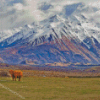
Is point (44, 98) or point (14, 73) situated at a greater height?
point (14, 73)

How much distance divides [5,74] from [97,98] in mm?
63100

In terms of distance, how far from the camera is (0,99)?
91.7ft

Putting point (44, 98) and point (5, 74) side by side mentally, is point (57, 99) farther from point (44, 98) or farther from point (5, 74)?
point (5, 74)

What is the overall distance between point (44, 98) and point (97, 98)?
234 inches

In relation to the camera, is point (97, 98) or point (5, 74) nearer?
point (97, 98)

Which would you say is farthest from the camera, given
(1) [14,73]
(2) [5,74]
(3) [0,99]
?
(2) [5,74]

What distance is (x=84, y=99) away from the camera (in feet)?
94.9

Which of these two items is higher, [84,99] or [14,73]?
[14,73]

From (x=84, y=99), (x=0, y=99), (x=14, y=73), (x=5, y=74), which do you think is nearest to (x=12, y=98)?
(x=0, y=99)

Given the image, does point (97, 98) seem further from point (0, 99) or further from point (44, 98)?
point (0, 99)

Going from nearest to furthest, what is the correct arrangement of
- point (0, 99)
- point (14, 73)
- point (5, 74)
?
point (0, 99) → point (14, 73) → point (5, 74)

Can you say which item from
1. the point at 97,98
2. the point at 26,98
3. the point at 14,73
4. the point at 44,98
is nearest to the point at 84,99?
the point at 97,98

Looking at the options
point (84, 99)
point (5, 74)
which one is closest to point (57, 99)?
point (84, 99)

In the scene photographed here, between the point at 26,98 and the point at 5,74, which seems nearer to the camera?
the point at 26,98
